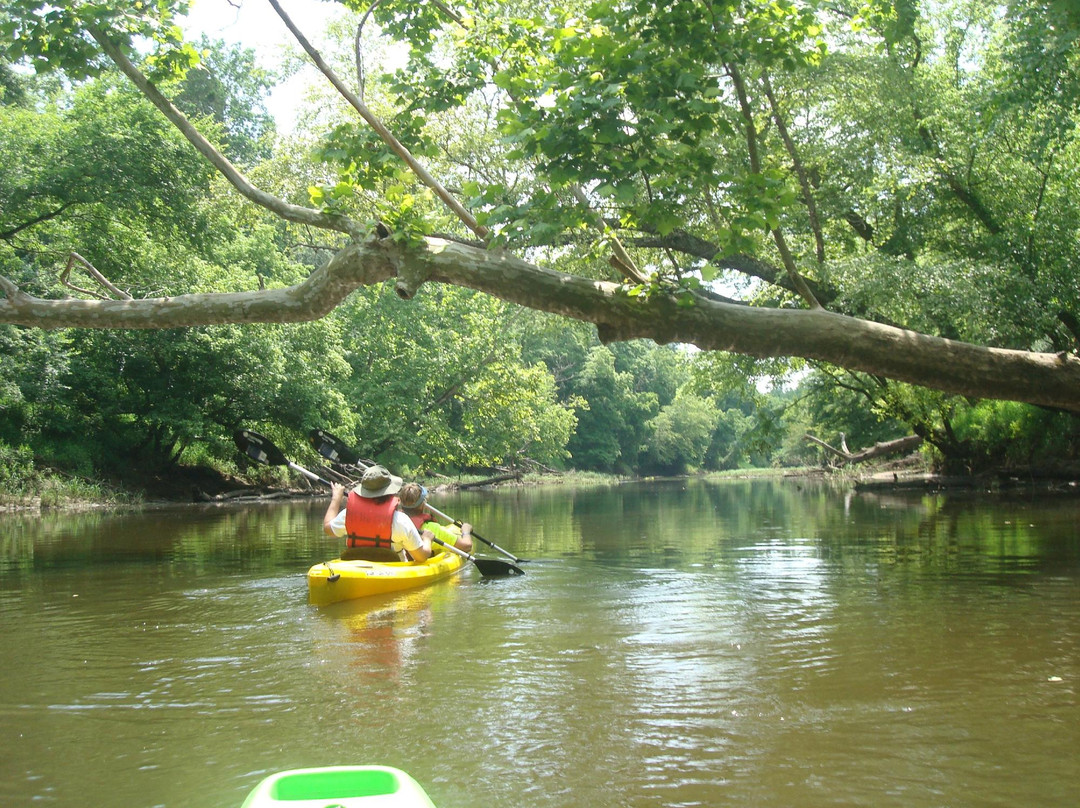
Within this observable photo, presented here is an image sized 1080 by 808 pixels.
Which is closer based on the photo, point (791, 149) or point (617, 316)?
point (617, 316)

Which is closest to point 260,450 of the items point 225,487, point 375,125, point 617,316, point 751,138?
Answer: point 375,125

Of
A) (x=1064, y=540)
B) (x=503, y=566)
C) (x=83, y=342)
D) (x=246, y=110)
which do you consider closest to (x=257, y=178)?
(x=83, y=342)

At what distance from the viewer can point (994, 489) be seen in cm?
2253

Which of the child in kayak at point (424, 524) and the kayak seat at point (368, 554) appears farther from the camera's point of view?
the child in kayak at point (424, 524)

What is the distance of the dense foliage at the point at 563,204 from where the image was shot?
7.47 m

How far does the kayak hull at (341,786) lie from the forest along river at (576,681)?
1116 mm

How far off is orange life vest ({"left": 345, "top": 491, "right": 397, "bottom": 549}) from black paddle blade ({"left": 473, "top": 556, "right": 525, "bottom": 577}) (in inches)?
56.9

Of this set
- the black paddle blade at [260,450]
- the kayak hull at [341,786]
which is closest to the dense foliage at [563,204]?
the black paddle blade at [260,450]

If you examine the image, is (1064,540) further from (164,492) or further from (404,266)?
(164,492)

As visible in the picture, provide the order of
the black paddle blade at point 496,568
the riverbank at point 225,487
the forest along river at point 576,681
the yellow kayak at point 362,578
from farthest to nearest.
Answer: the riverbank at point 225,487
the black paddle blade at point 496,568
the yellow kayak at point 362,578
the forest along river at point 576,681

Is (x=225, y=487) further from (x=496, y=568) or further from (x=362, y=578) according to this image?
(x=362, y=578)

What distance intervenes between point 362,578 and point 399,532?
36.6 inches

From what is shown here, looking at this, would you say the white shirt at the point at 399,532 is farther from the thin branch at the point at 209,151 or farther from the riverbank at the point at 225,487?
the riverbank at the point at 225,487

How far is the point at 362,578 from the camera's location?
8.35 m
